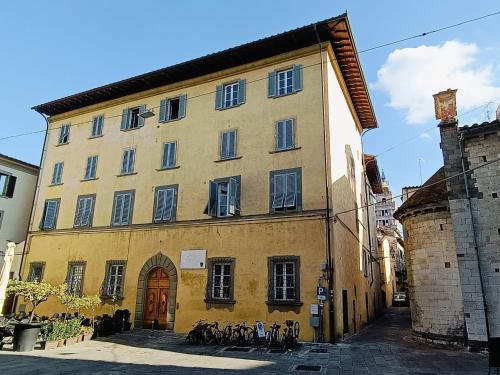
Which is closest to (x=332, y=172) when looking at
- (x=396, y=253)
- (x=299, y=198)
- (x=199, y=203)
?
(x=299, y=198)

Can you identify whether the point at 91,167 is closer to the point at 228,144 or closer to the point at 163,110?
the point at 163,110

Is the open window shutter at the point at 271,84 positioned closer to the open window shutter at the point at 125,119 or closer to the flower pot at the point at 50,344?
the open window shutter at the point at 125,119

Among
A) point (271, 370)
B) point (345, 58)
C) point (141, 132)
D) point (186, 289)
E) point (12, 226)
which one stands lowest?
point (271, 370)

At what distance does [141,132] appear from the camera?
70.0 feet

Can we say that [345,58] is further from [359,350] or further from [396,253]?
[396,253]

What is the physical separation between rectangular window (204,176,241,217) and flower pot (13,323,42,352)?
800 cm

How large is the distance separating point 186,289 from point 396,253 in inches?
1721

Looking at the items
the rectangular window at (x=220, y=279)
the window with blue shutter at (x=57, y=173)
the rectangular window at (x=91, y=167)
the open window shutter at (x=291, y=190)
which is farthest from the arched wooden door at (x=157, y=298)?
the window with blue shutter at (x=57, y=173)

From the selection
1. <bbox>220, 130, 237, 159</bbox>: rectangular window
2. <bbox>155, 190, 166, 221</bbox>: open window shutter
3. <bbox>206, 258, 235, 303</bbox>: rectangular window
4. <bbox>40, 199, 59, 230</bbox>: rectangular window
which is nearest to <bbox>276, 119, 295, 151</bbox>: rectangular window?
<bbox>220, 130, 237, 159</bbox>: rectangular window

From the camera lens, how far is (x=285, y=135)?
1709 cm

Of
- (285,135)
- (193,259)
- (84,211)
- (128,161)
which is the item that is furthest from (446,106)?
(84,211)

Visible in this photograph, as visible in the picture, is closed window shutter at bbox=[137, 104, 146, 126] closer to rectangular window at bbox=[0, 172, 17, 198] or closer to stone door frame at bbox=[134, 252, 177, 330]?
stone door frame at bbox=[134, 252, 177, 330]

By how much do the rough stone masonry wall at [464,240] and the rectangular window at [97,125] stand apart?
19.3 metres

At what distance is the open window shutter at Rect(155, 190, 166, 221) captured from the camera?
62.8 feet
